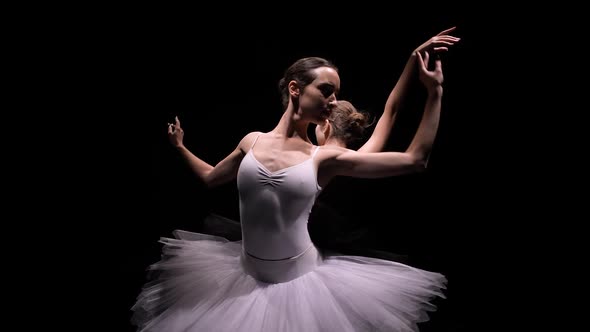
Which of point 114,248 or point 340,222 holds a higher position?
point 340,222

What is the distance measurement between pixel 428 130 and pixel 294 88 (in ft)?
1.30

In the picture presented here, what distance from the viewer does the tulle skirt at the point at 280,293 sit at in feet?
3.39

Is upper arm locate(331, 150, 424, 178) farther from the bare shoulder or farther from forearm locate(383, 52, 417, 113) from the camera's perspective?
forearm locate(383, 52, 417, 113)

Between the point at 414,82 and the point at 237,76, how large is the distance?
0.68 meters

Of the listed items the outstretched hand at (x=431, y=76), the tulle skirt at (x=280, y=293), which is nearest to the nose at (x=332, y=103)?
the outstretched hand at (x=431, y=76)

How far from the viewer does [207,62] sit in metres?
1.64

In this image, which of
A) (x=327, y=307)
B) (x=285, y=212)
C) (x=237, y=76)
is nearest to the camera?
(x=327, y=307)

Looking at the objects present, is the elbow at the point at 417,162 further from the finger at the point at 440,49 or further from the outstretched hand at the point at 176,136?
the outstretched hand at the point at 176,136

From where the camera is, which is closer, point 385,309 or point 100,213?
point 385,309

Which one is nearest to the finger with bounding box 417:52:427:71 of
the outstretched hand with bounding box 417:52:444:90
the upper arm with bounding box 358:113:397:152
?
the outstretched hand with bounding box 417:52:444:90

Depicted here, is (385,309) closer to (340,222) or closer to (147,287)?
(340,222)

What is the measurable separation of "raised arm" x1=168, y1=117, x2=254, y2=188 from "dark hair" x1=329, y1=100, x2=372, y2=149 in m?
0.27

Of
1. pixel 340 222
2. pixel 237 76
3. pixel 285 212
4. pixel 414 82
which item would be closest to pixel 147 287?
pixel 285 212

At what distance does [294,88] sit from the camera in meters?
1.24
